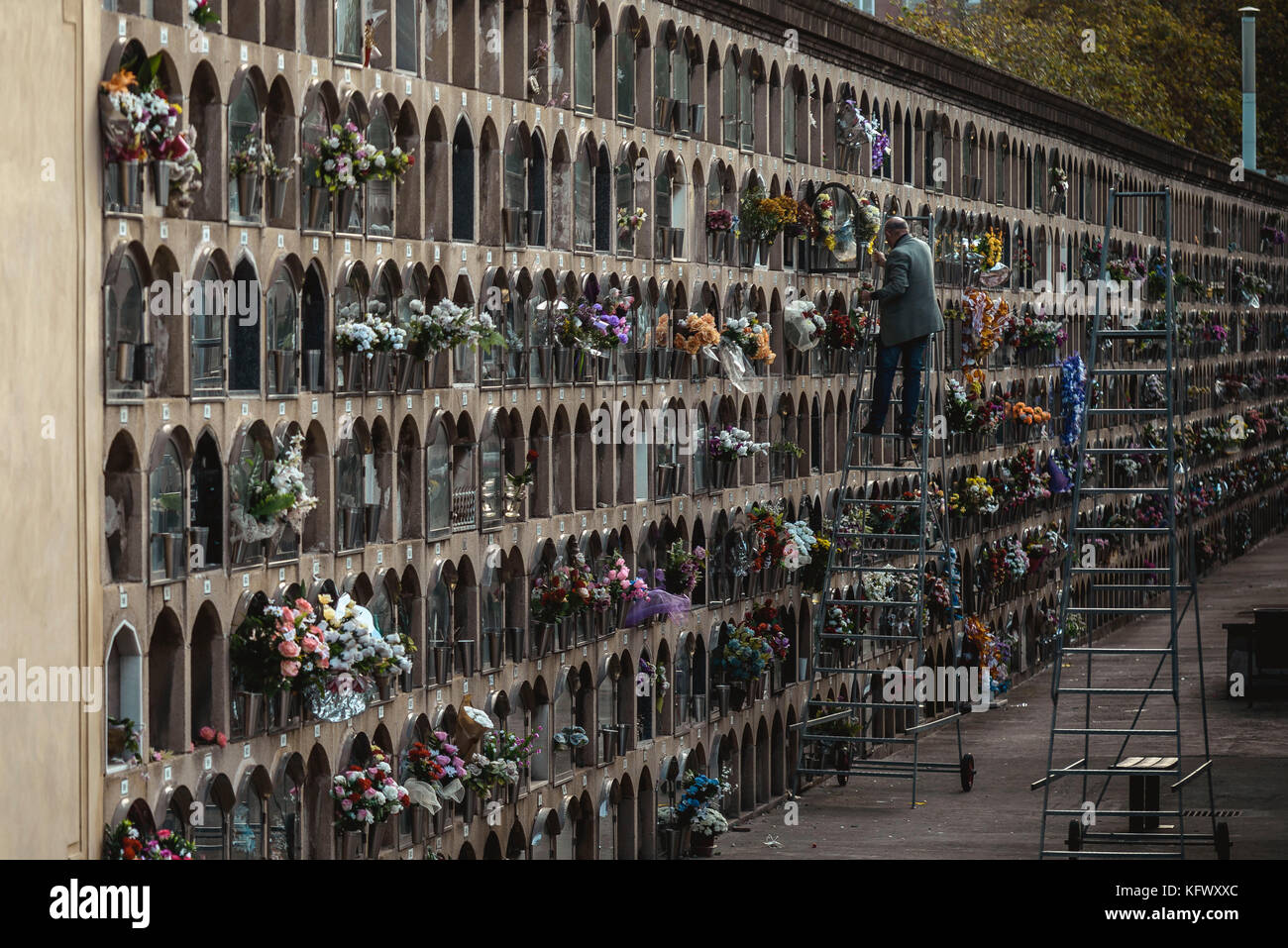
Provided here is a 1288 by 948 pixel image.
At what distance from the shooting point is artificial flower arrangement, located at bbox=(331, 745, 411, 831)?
10.7 meters

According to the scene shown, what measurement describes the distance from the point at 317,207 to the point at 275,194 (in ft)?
1.24

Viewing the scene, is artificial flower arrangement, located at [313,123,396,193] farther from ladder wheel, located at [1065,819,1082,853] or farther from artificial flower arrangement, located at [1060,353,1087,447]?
artificial flower arrangement, located at [1060,353,1087,447]

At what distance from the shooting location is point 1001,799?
16828mm

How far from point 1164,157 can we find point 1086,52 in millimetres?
11818

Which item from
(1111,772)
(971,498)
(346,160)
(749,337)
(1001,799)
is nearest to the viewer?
(346,160)

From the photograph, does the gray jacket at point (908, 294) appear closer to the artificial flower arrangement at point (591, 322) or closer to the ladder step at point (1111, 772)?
the artificial flower arrangement at point (591, 322)

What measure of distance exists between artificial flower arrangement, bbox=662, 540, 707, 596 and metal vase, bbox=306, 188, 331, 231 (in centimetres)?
496

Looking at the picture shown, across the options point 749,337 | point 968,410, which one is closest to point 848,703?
point 749,337

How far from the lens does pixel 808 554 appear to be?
17219mm

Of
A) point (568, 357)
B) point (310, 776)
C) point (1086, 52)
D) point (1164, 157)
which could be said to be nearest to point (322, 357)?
point (310, 776)

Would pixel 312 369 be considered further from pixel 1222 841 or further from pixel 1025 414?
pixel 1025 414

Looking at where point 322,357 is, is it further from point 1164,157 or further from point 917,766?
point 1164,157
